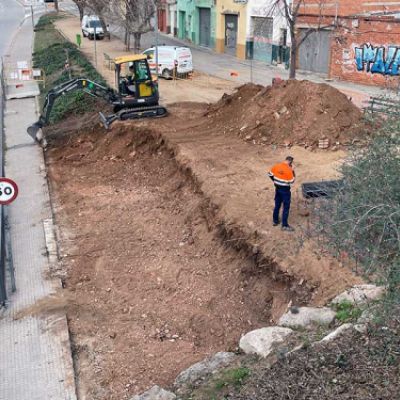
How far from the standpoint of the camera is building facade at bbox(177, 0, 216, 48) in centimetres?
3820

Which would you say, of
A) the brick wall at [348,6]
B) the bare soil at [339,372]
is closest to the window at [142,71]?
the brick wall at [348,6]

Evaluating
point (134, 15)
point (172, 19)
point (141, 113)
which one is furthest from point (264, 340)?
point (172, 19)

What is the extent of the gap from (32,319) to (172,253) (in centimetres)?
341

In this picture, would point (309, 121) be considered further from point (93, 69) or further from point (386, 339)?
point (93, 69)

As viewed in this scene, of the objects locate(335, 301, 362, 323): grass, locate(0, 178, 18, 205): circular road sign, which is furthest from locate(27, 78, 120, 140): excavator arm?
locate(335, 301, 362, 323): grass

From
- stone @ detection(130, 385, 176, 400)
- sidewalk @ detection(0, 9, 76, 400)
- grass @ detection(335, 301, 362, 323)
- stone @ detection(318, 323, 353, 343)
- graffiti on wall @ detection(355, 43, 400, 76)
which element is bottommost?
sidewalk @ detection(0, 9, 76, 400)

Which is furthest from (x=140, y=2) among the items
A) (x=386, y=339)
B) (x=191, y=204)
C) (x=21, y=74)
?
(x=386, y=339)

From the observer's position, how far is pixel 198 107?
2144 centimetres

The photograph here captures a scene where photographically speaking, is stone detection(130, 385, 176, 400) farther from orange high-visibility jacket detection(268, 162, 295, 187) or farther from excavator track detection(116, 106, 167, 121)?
excavator track detection(116, 106, 167, 121)

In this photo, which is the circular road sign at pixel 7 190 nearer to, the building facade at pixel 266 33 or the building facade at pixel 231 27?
the building facade at pixel 266 33

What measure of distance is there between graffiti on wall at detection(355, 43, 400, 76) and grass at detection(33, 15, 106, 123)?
12142 mm

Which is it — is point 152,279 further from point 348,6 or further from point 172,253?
point 348,6

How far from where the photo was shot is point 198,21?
40.2 metres

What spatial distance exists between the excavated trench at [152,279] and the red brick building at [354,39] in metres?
13.0
